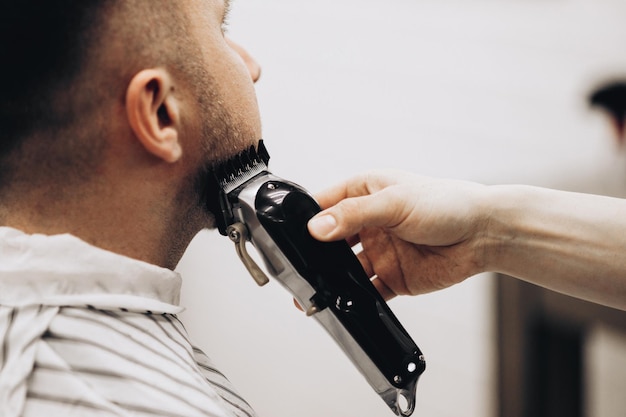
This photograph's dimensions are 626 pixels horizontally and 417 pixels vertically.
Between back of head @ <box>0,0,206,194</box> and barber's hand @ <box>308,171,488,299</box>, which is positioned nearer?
back of head @ <box>0,0,206,194</box>

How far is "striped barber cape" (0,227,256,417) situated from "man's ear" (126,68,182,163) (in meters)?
0.16

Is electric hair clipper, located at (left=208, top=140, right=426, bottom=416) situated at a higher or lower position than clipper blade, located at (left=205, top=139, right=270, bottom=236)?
lower

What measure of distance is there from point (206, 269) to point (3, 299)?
108 centimetres

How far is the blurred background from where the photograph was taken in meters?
1.90

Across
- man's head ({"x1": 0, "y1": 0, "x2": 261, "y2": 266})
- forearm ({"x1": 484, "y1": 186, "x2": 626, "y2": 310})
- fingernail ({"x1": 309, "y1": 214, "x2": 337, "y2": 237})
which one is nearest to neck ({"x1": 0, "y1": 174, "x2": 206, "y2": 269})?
man's head ({"x1": 0, "y1": 0, "x2": 261, "y2": 266})

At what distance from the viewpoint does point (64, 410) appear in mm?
735

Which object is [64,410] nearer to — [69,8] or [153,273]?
[153,273]

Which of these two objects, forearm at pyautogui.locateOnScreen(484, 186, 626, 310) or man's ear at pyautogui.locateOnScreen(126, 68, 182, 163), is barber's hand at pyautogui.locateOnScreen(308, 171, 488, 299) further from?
man's ear at pyautogui.locateOnScreen(126, 68, 182, 163)

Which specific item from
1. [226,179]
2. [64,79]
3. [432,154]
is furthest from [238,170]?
[432,154]

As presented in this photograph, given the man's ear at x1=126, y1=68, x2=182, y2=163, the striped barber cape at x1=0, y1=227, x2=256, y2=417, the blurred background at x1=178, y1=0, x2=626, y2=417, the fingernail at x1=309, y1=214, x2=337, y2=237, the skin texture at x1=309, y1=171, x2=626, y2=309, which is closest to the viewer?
the striped barber cape at x1=0, y1=227, x2=256, y2=417

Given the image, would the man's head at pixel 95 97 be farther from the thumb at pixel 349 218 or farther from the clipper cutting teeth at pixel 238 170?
the thumb at pixel 349 218

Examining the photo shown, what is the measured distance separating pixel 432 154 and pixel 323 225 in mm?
1248

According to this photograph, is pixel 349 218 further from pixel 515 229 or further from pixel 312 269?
pixel 515 229

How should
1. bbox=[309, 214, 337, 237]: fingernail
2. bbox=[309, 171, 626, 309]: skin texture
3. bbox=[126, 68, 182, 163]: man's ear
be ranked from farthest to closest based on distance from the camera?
bbox=[309, 171, 626, 309]: skin texture, bbox=[309, 214, 337, 237]: fingernail, bbox=[126, 68, 182, 163]: man's ear
